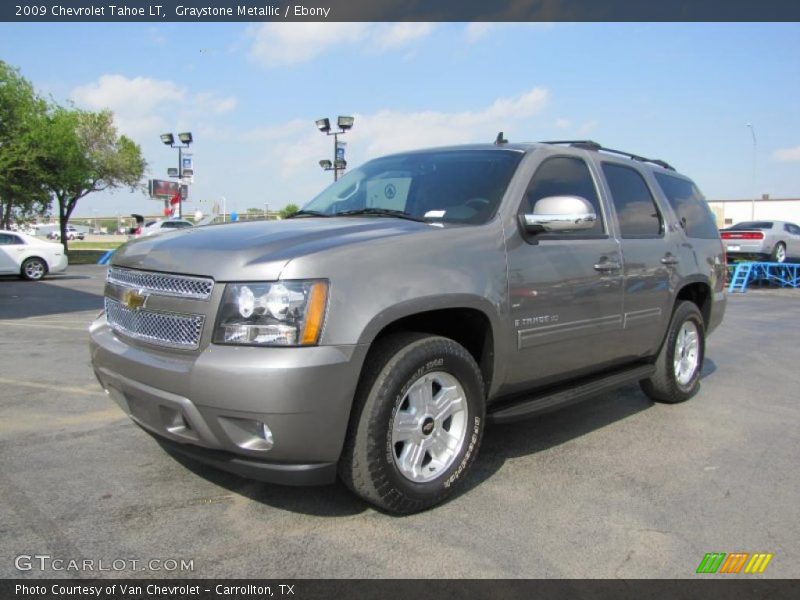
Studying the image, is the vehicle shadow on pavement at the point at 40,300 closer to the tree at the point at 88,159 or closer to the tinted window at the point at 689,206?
the tinted window at the point at 689,206

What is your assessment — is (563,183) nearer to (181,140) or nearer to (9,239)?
(9,239)

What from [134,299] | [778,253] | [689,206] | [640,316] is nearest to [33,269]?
[134,299]

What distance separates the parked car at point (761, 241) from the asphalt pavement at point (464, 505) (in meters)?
16.7

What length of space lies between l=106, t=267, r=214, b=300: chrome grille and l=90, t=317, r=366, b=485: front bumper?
261mm

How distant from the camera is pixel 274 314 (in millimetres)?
2744

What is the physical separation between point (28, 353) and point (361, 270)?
5678mm

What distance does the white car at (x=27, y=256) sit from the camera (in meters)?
17.8

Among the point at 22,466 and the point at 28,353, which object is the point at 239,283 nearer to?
the point at 22,466

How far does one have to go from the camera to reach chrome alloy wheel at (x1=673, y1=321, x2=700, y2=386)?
535 cm

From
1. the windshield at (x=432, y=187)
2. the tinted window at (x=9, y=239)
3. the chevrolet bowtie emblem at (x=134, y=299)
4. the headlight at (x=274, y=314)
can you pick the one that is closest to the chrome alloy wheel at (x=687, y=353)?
the windshield at (x=432, y=187)

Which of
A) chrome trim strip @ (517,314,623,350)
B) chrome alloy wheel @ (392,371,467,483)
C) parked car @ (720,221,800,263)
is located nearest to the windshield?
chrome trim strip @ (517,314,623,350)

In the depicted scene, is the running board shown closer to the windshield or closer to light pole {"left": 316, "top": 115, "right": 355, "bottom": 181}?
the windshield

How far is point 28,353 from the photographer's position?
23.0 feet

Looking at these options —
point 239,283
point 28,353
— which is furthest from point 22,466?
point 28,353
